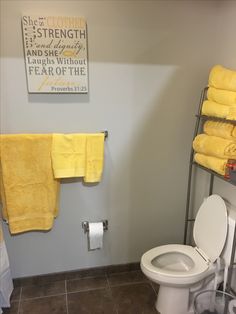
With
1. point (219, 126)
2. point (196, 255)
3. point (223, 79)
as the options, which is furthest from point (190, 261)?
point (223, 79)

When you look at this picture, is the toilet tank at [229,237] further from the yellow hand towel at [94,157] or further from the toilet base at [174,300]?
the yellow hand towel at [94,157]

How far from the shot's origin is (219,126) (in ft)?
5.32

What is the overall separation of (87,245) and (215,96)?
1411 millimetres

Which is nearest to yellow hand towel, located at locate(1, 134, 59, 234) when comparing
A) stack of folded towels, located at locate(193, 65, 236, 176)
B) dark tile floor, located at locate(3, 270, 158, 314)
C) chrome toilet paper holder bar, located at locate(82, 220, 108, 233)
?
chrome toilet paper holder bar, located at locate(82, 220, 108, 233)

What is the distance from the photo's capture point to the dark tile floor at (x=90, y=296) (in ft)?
5.94

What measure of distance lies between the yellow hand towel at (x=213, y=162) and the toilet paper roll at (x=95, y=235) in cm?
85

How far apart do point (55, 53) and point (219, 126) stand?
112 cm

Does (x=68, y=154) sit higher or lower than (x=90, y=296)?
higher

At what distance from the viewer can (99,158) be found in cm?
182

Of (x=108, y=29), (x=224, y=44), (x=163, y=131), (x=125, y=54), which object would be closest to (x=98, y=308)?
(x=163, y=131)

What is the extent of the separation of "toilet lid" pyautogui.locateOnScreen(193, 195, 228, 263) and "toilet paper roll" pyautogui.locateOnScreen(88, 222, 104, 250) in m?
0.68

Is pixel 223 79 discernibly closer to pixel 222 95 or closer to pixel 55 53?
pixel 222 95

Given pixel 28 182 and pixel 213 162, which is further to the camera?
pixel 28 182

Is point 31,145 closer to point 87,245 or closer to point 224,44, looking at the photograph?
point 87,245
